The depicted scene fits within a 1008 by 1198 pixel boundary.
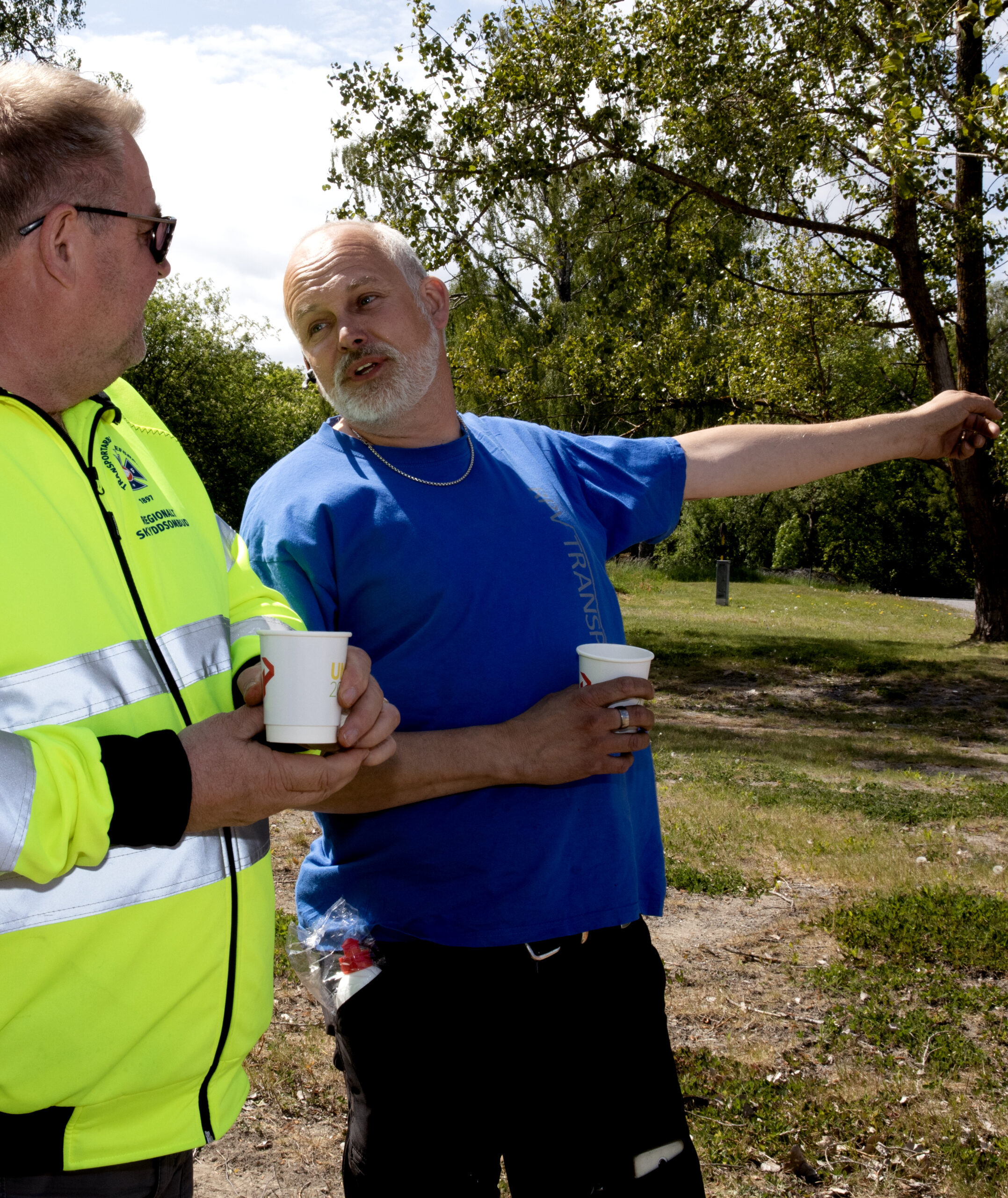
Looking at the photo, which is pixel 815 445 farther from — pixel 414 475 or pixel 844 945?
pixel 844 945

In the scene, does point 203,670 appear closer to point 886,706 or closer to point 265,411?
point 886,706

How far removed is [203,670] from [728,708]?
10582 millimetres

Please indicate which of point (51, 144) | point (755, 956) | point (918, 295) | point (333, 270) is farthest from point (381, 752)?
point (918, 295)

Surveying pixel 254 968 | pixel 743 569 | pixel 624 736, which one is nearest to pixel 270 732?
pixel 254 968

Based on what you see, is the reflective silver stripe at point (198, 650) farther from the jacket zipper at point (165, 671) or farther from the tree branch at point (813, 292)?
the tree branch at point (813, 292)

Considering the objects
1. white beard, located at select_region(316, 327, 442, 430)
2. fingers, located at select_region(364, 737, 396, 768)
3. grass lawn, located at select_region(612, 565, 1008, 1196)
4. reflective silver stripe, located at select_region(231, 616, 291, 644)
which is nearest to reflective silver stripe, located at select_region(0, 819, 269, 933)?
fingers, located at select_region(364, 737, 396, 768)

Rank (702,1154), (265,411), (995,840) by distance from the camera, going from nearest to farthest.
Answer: (702,1154) < (995,840) < (265,411)

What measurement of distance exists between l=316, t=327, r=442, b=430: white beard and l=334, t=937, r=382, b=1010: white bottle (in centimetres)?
117

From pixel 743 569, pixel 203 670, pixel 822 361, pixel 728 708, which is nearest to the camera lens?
pixel 203 670

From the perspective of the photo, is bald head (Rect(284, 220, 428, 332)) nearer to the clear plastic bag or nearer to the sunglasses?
the sunglasses

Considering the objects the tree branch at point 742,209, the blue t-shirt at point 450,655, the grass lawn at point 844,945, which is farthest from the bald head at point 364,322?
the tree branch at point 742,209

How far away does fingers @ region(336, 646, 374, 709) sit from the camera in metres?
1.67

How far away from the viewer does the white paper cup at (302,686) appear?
1.55 meters

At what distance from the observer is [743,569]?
34.8 meters
